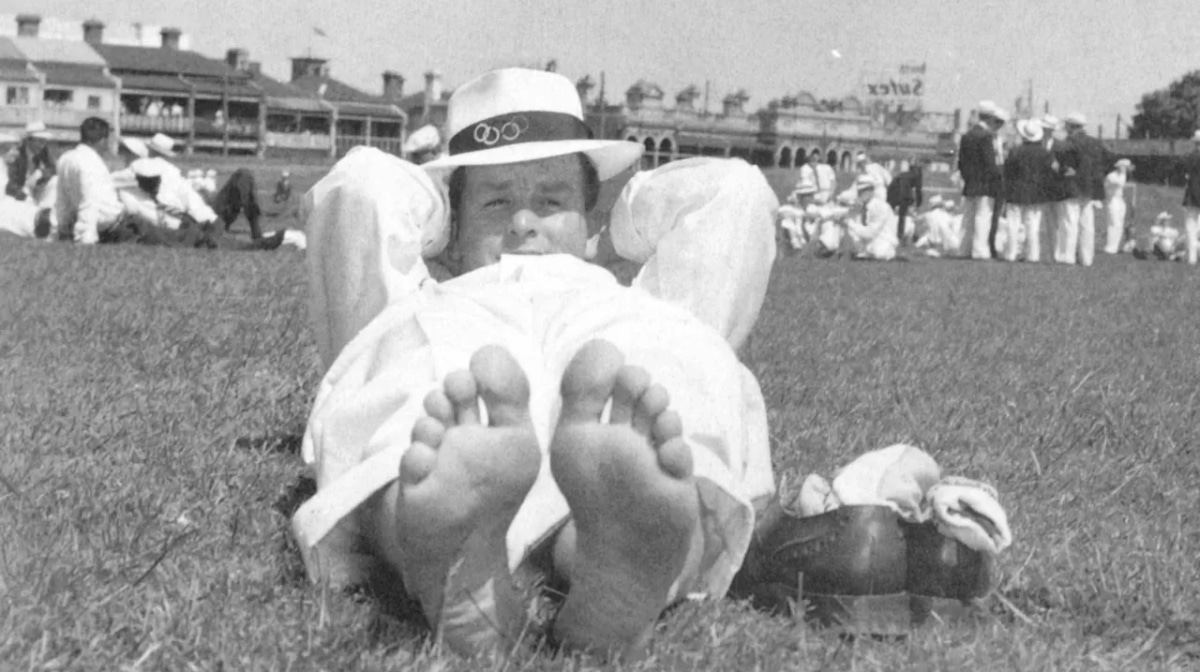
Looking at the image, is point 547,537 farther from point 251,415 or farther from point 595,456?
point 251,415

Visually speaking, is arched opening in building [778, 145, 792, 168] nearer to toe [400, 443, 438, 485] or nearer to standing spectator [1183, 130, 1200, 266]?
standing spectator [1183, 130, 1200, 266]

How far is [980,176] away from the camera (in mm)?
19391

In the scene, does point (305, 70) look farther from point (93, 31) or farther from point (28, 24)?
point (28, 24)

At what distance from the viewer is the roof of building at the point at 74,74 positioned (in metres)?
72.6

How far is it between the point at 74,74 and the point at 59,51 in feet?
12.1

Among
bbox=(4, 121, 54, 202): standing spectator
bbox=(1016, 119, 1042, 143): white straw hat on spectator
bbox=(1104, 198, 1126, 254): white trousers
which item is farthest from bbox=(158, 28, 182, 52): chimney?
bbox=(1016, 119, 1042, 143): white straw hat on spectator

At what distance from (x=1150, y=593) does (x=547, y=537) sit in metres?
1.05

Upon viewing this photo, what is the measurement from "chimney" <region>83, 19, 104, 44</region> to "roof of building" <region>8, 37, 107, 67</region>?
1487 millimetres

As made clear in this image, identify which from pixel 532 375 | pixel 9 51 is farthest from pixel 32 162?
pixel 9 51

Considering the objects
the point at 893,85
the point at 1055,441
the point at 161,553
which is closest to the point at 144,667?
the point at 161,553

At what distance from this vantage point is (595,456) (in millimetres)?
2043

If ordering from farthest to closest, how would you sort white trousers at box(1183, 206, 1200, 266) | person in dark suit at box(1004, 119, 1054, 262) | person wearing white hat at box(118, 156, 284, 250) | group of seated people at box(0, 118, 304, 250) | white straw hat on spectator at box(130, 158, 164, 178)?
white trousers at box(1183, 206, 1200, 266), person in dark suit at box(1004, 119, 1054, 262), white straw hat on spectator at box(130, 158, 164, 178), group of seated people at box(0, 118, 304, 250), person wearing white hat at box(118, 156, 284, 250)

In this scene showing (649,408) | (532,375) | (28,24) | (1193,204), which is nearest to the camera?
(649,408)

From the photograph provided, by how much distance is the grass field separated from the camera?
2.39 metres
